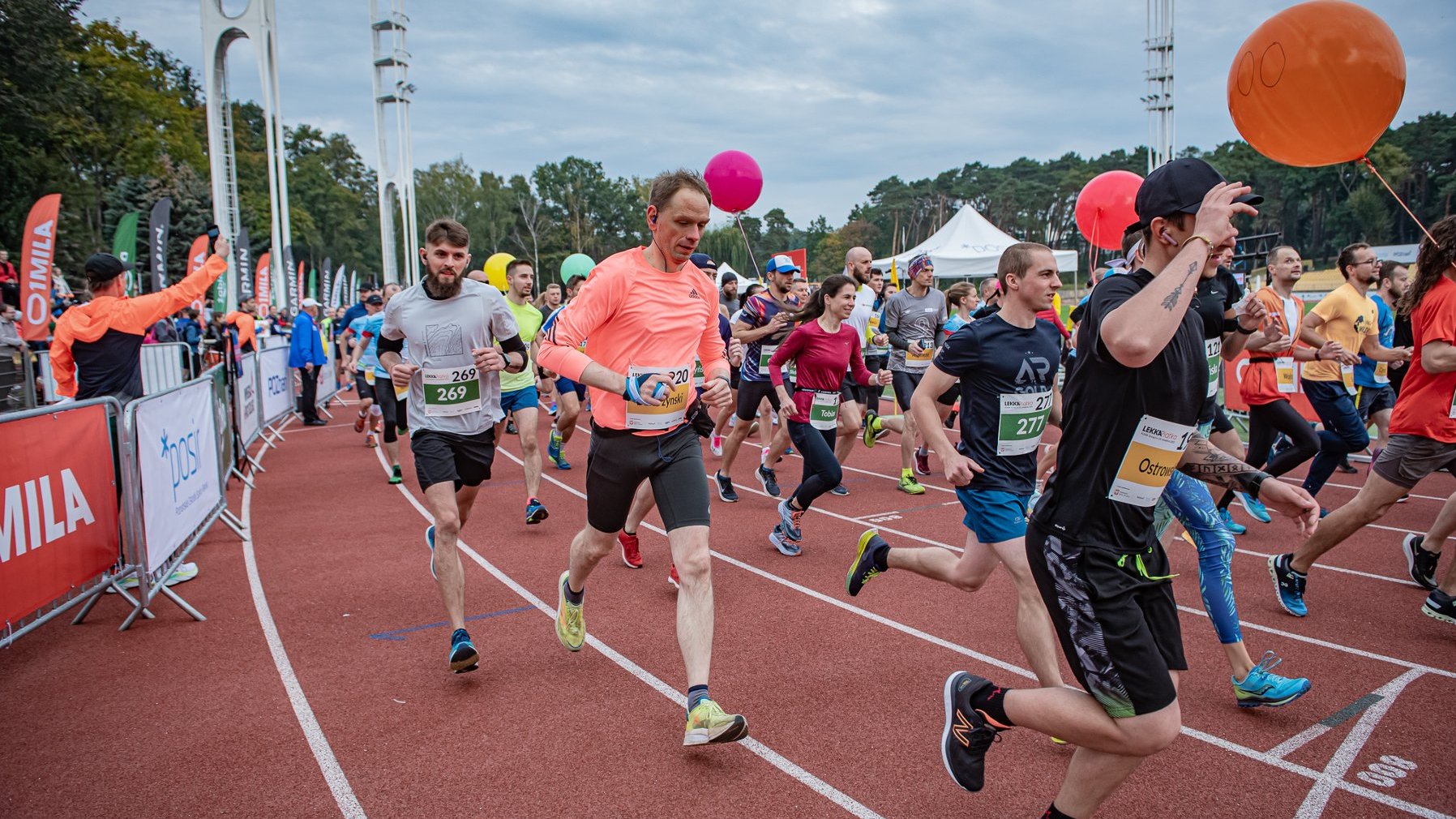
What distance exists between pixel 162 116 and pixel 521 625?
57289 mm

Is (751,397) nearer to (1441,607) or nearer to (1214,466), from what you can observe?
(1441,607)

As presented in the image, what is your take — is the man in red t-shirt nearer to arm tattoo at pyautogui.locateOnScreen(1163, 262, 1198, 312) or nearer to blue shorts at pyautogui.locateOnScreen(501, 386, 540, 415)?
arm tattoo at pyautogui.locateOnScreen(1163, 262, 1198, 312)

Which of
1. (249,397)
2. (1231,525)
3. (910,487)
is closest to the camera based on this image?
(1231,525)

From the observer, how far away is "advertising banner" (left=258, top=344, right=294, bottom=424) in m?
14.6

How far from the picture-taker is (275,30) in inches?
1204

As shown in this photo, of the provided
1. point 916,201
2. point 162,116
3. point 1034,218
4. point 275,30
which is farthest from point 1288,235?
point 162,116

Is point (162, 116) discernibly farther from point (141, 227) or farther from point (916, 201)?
point (916, 201)

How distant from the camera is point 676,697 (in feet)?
13.4

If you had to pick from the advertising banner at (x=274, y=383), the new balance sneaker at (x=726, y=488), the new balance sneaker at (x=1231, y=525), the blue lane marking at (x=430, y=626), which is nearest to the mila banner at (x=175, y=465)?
the blue lane marking at (x=430, y=626)

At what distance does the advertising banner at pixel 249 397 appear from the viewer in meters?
12.2

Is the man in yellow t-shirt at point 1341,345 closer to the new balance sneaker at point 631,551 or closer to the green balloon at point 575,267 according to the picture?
the new balance sneaker at point 631,551

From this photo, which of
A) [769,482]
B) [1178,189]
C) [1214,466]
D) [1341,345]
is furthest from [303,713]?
[1341,345]

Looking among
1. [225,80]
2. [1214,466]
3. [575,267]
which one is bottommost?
[1214,466]

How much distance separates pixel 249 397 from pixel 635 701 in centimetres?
1167
